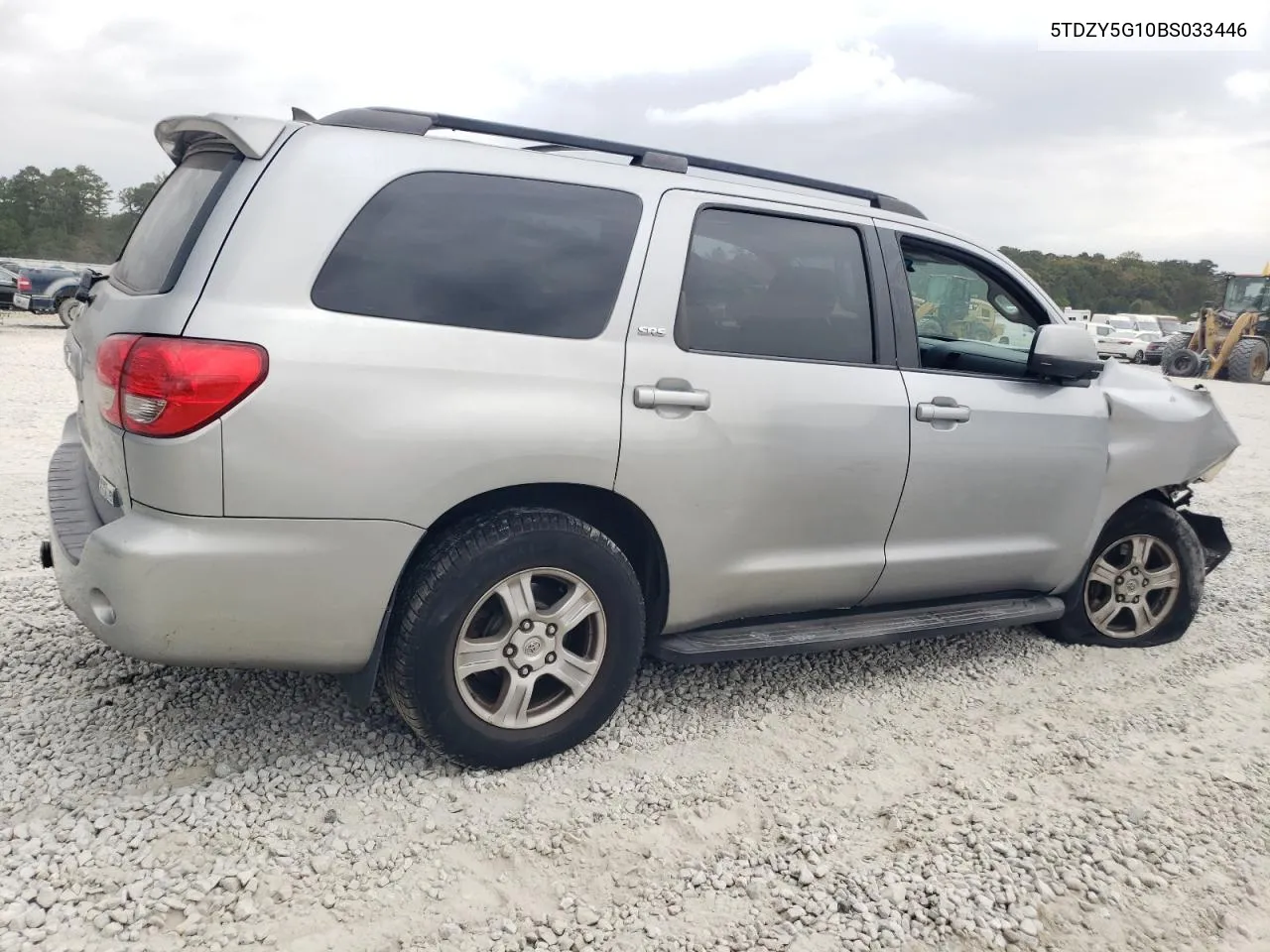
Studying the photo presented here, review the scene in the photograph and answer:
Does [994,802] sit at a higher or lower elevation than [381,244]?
lower

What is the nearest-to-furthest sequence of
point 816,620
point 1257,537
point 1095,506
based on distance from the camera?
point 816,620 < point 1095,506 < point 1257,537

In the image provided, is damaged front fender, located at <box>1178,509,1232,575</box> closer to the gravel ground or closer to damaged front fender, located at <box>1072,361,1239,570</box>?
damaged front fender, located at <box>1072,361,1239,570</box>

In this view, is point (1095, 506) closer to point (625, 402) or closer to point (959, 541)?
point (959, 541)

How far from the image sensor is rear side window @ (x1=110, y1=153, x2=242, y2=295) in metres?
2.62

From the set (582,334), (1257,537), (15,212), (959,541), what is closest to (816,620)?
(959,541)

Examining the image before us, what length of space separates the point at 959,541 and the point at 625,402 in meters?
1.55

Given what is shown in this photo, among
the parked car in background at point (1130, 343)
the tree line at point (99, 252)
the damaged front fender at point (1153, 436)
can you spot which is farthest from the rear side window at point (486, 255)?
the tree line at point (99, 252)

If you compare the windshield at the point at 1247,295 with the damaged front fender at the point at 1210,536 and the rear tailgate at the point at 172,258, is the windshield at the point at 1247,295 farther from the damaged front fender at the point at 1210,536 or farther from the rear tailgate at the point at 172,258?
the rear tailgate at the point at 172,258

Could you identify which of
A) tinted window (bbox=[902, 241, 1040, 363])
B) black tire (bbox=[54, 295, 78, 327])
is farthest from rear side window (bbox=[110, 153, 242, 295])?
black tire (bbox=[54, 295, 78, 327])

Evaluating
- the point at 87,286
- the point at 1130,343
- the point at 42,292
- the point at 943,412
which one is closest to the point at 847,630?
the point at 943,412

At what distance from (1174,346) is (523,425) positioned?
24.4 m

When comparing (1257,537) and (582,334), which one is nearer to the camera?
(582,334)

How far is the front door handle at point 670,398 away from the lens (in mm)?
2928

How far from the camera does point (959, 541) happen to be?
146 inches
